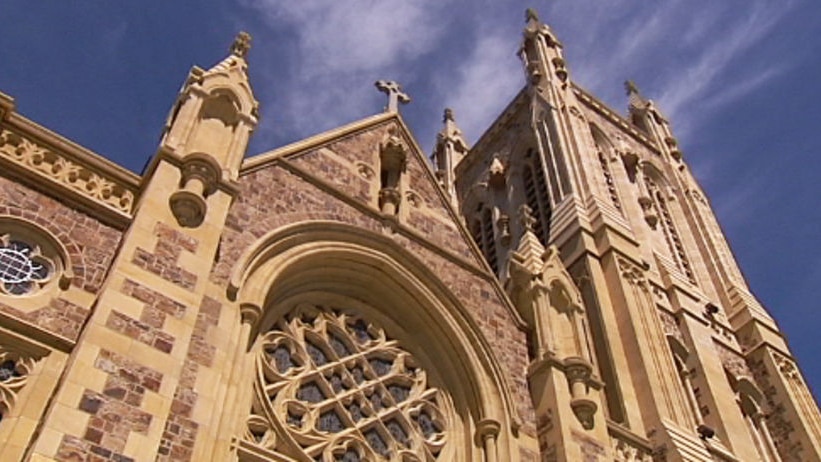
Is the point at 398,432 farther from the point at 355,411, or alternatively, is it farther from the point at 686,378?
the point at 686,378

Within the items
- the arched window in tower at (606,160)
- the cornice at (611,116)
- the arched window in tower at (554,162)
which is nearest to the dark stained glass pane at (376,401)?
the arched window in tower at (554,162)

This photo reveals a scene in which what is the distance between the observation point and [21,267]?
370 inches

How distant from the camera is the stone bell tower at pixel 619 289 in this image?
14.5 meters

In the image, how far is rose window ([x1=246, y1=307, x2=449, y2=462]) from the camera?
35.8 ft

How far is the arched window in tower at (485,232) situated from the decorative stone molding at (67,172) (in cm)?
1531

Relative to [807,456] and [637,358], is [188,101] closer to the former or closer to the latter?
[637,358]

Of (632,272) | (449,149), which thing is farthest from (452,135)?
(632,272)

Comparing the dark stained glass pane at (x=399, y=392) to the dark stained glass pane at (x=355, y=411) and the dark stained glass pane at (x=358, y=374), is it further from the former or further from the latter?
the dark stained glass pane at (x=355, y=411)

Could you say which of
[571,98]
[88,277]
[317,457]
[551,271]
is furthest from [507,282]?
[571,98]

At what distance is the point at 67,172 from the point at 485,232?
17650 mm

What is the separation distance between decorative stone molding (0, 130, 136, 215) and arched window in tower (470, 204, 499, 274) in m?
15.3

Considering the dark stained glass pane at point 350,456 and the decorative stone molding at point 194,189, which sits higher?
the decorative stone molding at point 194,189

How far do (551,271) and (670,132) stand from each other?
57.2 feet

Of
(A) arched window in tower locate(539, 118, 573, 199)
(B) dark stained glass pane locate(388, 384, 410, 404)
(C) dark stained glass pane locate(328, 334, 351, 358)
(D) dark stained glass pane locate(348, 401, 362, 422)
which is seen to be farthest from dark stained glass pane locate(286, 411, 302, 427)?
(A) arched window in tower locate(539, 118, 573, 199)
